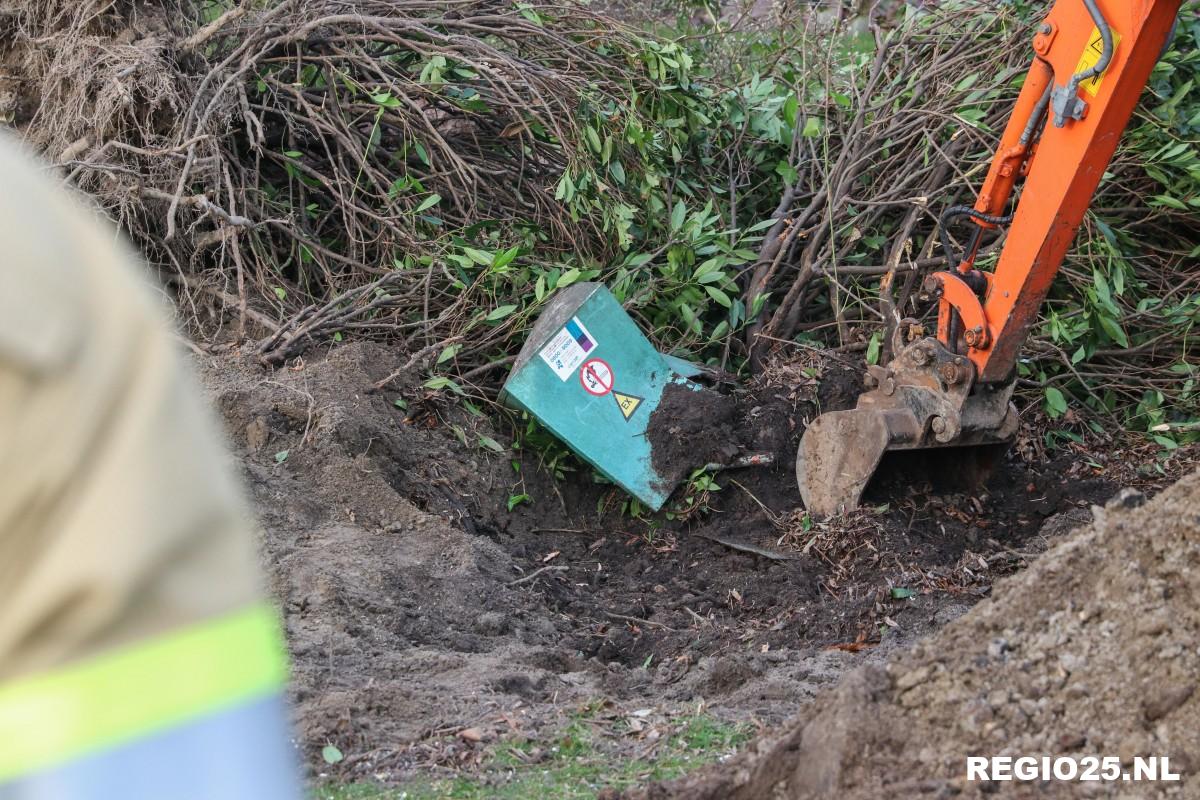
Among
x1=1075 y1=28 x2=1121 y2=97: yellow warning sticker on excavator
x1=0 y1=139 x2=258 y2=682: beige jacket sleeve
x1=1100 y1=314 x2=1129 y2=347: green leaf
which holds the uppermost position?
x1=0 y1=139 x2=258 y2=682: beige jacket sleeve

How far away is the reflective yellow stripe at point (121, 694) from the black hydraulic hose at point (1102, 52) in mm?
3927

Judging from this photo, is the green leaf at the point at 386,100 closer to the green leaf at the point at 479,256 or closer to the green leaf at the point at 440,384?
the green leaf at the point at 479,256

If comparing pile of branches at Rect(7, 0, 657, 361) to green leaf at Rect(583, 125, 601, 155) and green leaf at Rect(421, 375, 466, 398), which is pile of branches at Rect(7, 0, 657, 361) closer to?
green leaf at Rect(583, 125, 601, 155)

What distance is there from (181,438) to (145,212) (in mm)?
5079

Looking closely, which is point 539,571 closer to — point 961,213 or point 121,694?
point 961,213

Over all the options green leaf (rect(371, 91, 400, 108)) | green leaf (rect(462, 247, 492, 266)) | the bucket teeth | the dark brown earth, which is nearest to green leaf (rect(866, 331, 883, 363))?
the dark brown earth

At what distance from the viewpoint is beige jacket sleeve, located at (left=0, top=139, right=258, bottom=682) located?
0.63 metres

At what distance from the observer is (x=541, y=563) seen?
15.6 ft

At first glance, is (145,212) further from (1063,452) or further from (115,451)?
(115,451)

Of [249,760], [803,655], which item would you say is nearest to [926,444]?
[803,655]

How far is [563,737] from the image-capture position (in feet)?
10.1

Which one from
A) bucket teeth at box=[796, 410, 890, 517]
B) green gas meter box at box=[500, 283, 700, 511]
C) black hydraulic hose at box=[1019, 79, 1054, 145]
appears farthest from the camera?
green gas meter box at box=[500, 283, 700, 511]

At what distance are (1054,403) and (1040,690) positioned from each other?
3.20 m

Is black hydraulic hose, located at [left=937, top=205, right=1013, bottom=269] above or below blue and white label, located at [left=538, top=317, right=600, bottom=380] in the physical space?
above
